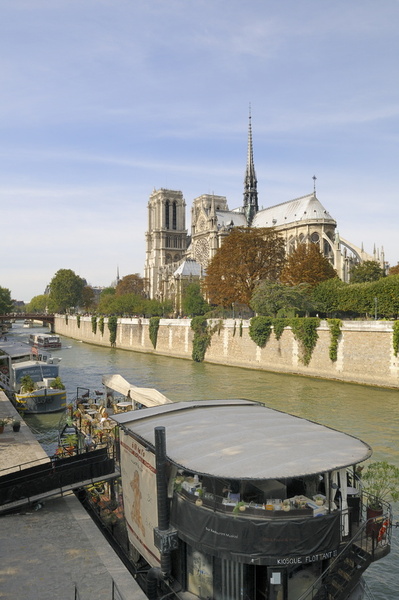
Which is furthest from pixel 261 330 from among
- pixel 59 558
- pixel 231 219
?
pixel 231 219

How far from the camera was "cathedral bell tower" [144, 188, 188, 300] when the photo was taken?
12069 centimetres

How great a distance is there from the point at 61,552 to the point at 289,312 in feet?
105

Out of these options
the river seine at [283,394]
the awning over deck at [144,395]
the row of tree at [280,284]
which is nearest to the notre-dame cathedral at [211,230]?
the row of tree at [280,284]

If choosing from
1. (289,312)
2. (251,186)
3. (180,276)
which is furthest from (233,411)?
(251,186)

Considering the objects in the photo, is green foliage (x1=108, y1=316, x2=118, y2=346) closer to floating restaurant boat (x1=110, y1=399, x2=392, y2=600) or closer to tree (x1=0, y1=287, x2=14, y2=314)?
tree (x1=0, y1=287, x2=14, y2=314)

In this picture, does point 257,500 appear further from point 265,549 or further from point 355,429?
point 355,429

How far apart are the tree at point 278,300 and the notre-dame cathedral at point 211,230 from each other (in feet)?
80.7

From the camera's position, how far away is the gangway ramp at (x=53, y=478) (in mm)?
10406

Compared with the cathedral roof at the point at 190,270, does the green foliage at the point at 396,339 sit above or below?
below

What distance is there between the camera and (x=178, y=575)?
787 centimetres

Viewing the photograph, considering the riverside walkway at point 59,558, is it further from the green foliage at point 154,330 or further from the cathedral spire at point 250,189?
the cathedral spire at point 250,189

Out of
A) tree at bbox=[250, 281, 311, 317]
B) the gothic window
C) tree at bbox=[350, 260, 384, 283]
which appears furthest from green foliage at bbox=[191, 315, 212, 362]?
the gothic window

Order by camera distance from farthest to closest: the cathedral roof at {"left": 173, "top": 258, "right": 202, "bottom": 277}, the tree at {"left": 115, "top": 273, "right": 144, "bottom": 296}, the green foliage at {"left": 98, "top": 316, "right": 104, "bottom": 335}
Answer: the tree at {"left": 115, "top": 273, "right": 144, "bottom": 296}
the cathedral roof at {"left": 173, "top": 258, "right": 202, "bottom": 277}
the green foliage at {"left": 98, "top": 316, "right": 104, "bottom": 335}

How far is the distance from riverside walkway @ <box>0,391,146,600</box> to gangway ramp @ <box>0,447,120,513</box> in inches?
10.0
